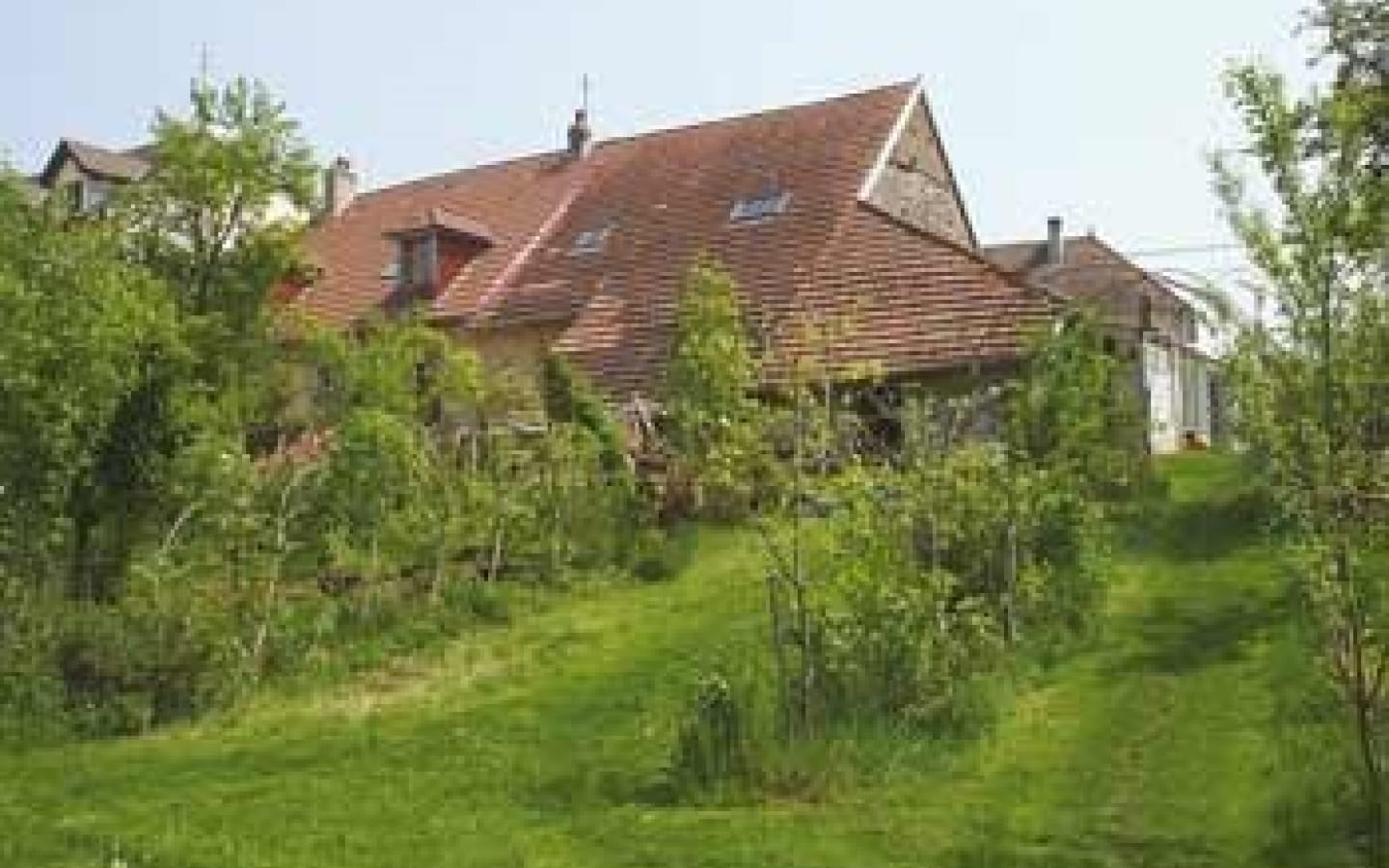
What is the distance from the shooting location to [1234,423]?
1258 centimetres

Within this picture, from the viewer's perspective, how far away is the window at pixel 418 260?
38.0m

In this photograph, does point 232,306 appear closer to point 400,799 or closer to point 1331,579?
point 400,799

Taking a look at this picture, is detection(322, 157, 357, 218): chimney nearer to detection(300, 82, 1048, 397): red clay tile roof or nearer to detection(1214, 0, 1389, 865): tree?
detection(300, 82, 1048, 397): red clay tile roof

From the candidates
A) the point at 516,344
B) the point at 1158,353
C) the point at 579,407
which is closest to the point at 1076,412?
the point at 579,407

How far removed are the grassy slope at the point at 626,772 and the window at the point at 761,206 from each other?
14877mm

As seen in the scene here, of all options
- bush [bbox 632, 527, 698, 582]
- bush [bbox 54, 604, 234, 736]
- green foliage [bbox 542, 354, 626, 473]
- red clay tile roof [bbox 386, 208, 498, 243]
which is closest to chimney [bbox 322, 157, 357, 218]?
red clay tile roof [bbox 386, 208, 498, 243]

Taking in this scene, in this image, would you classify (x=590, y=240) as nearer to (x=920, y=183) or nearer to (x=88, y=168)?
(x=920, y=183)

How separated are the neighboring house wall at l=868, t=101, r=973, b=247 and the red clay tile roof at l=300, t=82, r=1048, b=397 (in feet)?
2.35

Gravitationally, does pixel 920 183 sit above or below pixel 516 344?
above

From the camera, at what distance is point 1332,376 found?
11219mm

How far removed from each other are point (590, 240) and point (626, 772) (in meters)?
23.7

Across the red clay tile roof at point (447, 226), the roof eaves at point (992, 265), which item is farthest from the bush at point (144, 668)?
the red clay tile roof at point (447, 226)

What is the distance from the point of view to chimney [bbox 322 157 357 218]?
46094mm

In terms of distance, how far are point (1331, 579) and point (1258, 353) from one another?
1.56 metres
